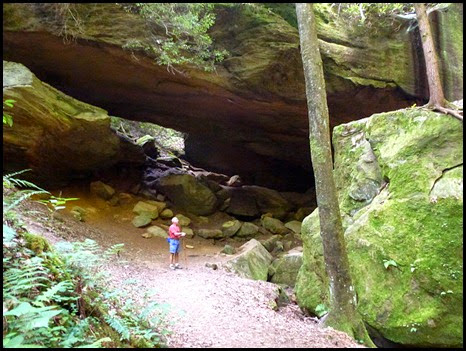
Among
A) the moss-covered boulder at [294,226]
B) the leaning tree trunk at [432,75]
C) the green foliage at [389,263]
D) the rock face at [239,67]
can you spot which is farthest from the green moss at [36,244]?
the moss-covered boulder at [294,226]

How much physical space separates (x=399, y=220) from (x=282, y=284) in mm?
5193

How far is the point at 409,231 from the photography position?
20.0 feet

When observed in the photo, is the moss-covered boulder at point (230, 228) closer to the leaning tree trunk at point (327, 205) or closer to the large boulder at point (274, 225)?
the large boulder at point (274, 225)

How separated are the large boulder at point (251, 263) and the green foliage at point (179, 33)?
6284 mm

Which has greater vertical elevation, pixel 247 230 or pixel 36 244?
pixel 36 244

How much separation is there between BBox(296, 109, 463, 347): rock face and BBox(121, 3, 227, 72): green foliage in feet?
18.6

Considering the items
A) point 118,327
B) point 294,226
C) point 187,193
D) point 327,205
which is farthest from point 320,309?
point 187,193

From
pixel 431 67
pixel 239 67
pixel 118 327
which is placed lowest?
pixel 118 327

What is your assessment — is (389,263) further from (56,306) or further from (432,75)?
(56,306)

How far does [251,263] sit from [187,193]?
21.9 feet

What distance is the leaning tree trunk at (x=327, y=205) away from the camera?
5348mm

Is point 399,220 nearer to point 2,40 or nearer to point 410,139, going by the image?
point 410,139

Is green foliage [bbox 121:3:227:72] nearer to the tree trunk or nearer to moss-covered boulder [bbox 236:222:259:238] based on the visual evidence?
the tree trunk

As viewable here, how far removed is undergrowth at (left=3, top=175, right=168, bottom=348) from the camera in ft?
7.97
